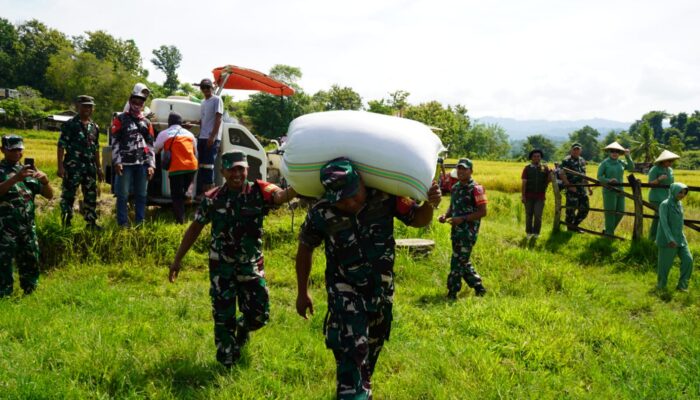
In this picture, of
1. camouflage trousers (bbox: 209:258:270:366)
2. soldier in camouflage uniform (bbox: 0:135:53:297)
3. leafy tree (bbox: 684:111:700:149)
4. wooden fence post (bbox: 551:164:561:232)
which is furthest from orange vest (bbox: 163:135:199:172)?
leafy tree (bbox: 684:111:700:149)

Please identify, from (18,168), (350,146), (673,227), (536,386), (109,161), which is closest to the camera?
(350,146)

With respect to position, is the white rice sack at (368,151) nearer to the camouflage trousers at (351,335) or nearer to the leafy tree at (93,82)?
the camouflage trousers at (351,335)

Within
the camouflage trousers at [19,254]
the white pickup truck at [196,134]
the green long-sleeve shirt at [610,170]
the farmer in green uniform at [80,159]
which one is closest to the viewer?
the camouflage trousers at [19,254]

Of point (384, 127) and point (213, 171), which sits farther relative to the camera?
point (213, 171)

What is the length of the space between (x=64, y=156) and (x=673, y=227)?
8354mm

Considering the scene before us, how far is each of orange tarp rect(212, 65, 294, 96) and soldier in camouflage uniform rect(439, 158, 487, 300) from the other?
4785mm

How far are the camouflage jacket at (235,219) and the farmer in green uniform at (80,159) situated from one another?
146 inches

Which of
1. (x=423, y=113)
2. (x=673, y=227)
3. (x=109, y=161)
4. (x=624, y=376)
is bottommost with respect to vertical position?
(x=624, y=376)

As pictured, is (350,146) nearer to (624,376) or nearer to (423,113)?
(624,376)

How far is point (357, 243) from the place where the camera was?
279 cm

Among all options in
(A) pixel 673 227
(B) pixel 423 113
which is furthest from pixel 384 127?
(B) pixel 423 113

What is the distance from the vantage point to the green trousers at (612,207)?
30.3ft

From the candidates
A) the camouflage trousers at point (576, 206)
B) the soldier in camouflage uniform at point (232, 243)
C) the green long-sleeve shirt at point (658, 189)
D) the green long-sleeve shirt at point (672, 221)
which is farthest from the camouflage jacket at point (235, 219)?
the camouflage trousers at point (576, 206)

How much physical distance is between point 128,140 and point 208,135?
1.43 m
